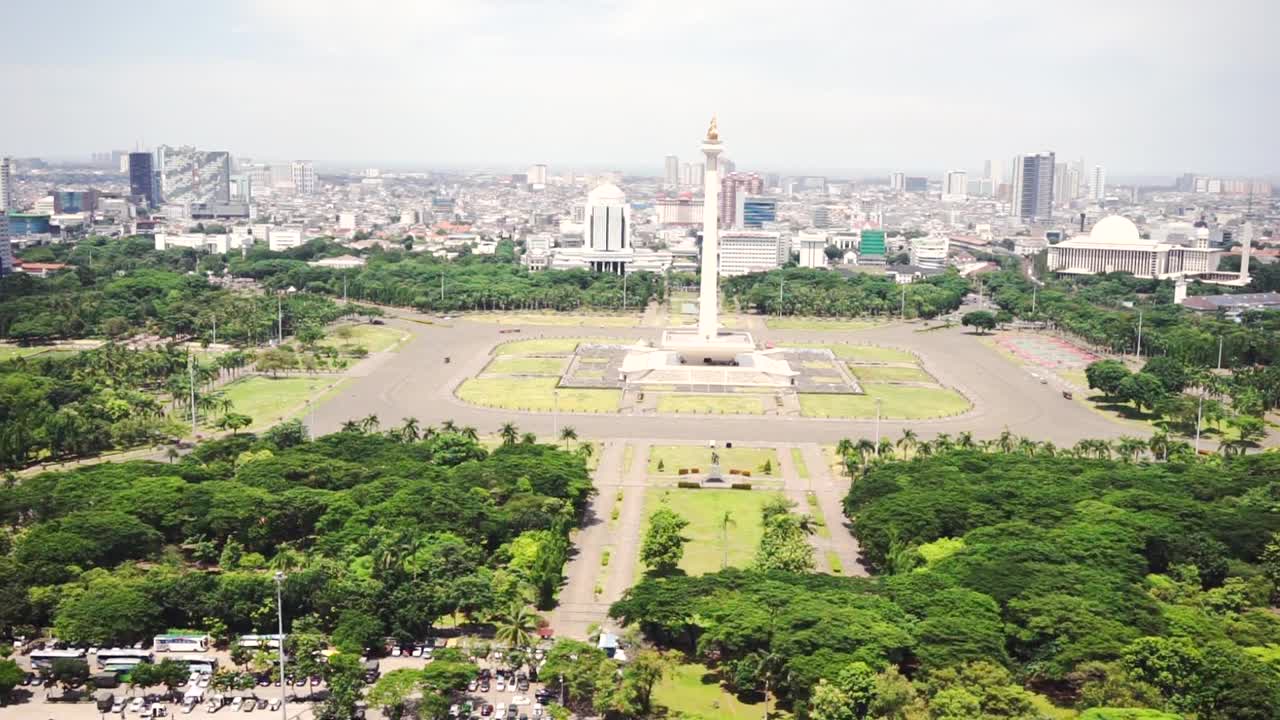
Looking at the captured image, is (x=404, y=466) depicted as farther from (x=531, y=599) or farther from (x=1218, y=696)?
(x=1218, y=696)

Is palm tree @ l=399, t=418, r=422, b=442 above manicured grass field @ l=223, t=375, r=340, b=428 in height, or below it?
above

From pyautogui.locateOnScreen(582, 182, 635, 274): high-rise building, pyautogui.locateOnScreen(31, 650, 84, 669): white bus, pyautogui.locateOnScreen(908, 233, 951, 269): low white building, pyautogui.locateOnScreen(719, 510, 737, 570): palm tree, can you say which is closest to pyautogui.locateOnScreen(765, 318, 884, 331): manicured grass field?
pyautogui.locateOnScreen(582, 182, 635, 274): high-rise building

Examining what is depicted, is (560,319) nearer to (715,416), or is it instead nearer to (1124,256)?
(715,416)

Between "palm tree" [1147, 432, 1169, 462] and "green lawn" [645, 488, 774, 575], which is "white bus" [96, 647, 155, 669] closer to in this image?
"green lawn" [645, 488, 774, 575]

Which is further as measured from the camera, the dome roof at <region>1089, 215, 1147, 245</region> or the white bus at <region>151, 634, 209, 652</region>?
the dome roof at <region>1089, 215, 1147, 245</region>

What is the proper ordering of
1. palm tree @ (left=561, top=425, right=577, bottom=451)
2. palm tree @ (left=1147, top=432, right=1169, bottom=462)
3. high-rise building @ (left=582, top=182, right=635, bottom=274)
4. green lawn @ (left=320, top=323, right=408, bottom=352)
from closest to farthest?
palm tree @ (left=1147, top=432, right=1169, bottom=462) → palm tree @ (left=561, top=425, right=577, bottom=451) → green lawn @ (left=320, top=323, right=408, bottom=352) → high-rise building @ (left=582, top=182, right=635, bottom=274)

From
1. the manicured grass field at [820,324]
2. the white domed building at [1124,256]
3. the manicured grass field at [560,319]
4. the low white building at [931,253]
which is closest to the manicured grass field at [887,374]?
the manicured grass field at [820,324]
